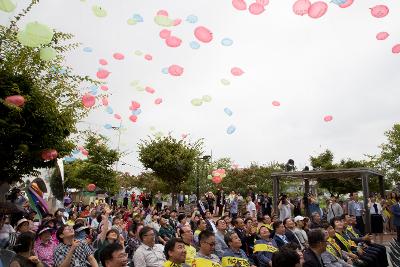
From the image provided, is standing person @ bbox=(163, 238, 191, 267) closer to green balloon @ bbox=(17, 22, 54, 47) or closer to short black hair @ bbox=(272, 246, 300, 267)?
short black hair @ bbox=(272, 246, 300, 267)

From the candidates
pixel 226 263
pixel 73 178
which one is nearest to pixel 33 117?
pixel 226 263

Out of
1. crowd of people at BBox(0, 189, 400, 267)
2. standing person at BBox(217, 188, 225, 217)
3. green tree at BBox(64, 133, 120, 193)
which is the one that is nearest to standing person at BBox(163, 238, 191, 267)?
crowd of people at BBox(0, 189, 400, 267)

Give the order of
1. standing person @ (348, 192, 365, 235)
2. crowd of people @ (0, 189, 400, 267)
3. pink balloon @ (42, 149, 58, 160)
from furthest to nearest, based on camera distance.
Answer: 1. standing person @ (348, 192, 365, 235)
2. pink balloon @ (42, 149, 58, 160)
3. crowd of people @ (0, 189, 400, 267)

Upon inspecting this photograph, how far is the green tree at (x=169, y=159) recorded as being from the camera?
82.0 feet

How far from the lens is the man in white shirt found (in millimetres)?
5449

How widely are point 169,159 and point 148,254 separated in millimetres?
19211

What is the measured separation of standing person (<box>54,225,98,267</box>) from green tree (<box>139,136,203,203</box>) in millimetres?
19667

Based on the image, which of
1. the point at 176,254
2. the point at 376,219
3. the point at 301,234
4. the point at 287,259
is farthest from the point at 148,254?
the point at 376,219

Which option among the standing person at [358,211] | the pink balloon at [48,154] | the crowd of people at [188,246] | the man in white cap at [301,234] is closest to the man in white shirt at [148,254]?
the crowd of people at [188,246]

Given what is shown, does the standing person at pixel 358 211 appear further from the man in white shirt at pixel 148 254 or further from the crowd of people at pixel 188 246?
the man in white shirt at pixel 148 254

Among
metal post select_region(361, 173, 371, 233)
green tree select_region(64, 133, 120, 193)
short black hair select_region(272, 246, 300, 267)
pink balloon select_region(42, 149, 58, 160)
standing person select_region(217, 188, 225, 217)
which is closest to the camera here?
short black hair select_region(272, 246, 300, 267)

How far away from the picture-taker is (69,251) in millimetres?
4711

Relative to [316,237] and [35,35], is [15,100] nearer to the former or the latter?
[35,35]

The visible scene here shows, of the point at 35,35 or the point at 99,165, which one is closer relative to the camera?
the point at 35,35
